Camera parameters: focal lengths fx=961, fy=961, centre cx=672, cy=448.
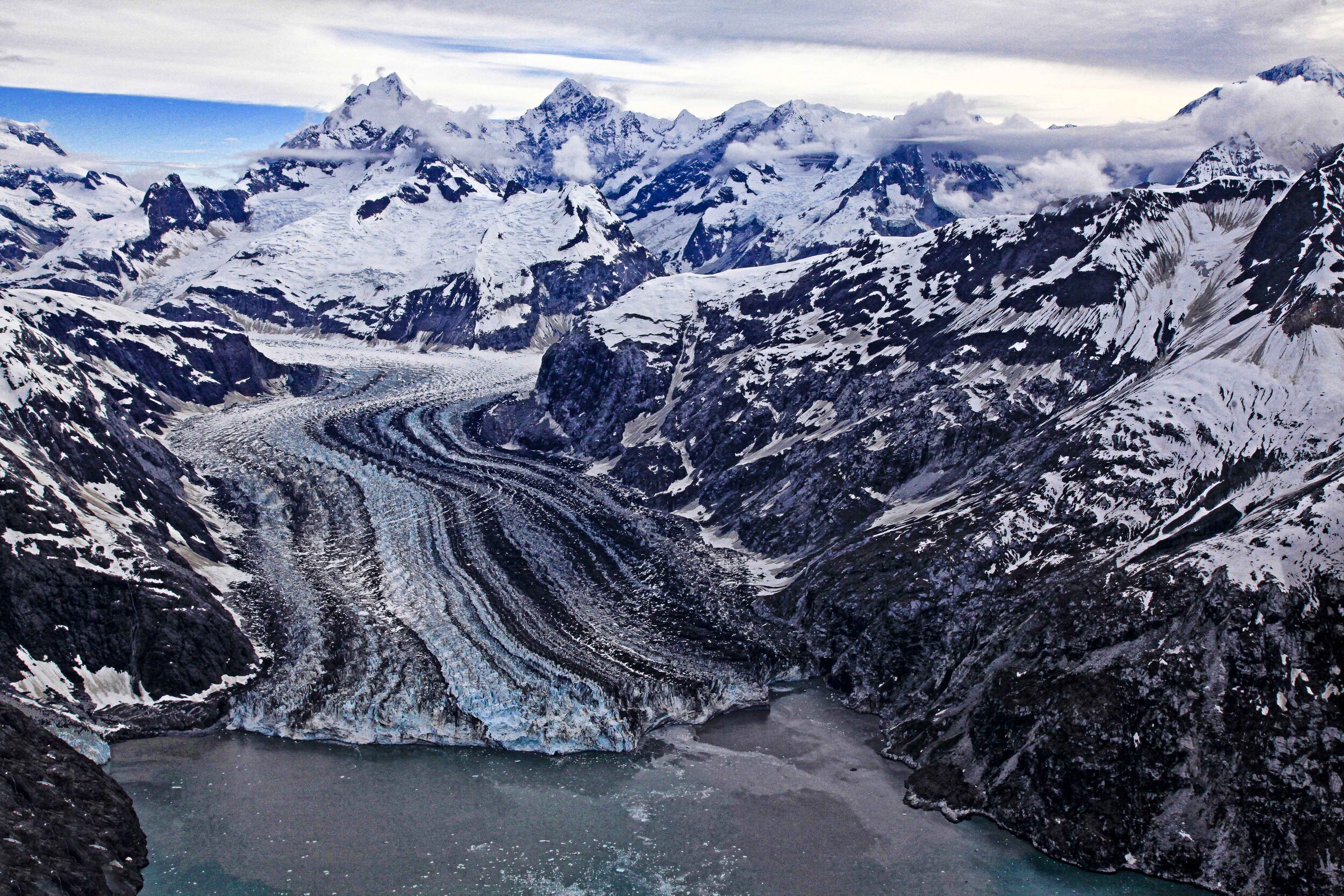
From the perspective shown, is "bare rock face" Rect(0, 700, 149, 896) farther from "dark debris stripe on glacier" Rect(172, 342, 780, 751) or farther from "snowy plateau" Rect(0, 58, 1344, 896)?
"dark debris stripe on glacier" Rect(172, 342, 780, 751)

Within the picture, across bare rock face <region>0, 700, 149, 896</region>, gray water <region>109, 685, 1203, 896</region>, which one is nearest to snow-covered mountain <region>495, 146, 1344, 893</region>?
gray water <region>109, 685, 1203, 896</region>

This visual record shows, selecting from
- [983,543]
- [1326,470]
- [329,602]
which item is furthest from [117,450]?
[1326,470]

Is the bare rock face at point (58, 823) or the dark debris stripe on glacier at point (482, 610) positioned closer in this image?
the bare rock face at point (58, 823)

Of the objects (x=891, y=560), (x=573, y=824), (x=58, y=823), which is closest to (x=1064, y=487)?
(x=891, y=560)

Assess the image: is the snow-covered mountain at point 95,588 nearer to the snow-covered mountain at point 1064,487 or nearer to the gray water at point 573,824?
the gray water at point 573,824

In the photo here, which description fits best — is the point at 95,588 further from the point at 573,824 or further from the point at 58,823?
the point at 573,824

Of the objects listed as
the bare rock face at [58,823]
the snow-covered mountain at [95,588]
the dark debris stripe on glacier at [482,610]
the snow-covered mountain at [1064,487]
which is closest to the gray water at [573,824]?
the bare rock face at [58,823]

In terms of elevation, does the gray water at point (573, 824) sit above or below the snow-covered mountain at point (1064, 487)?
below
